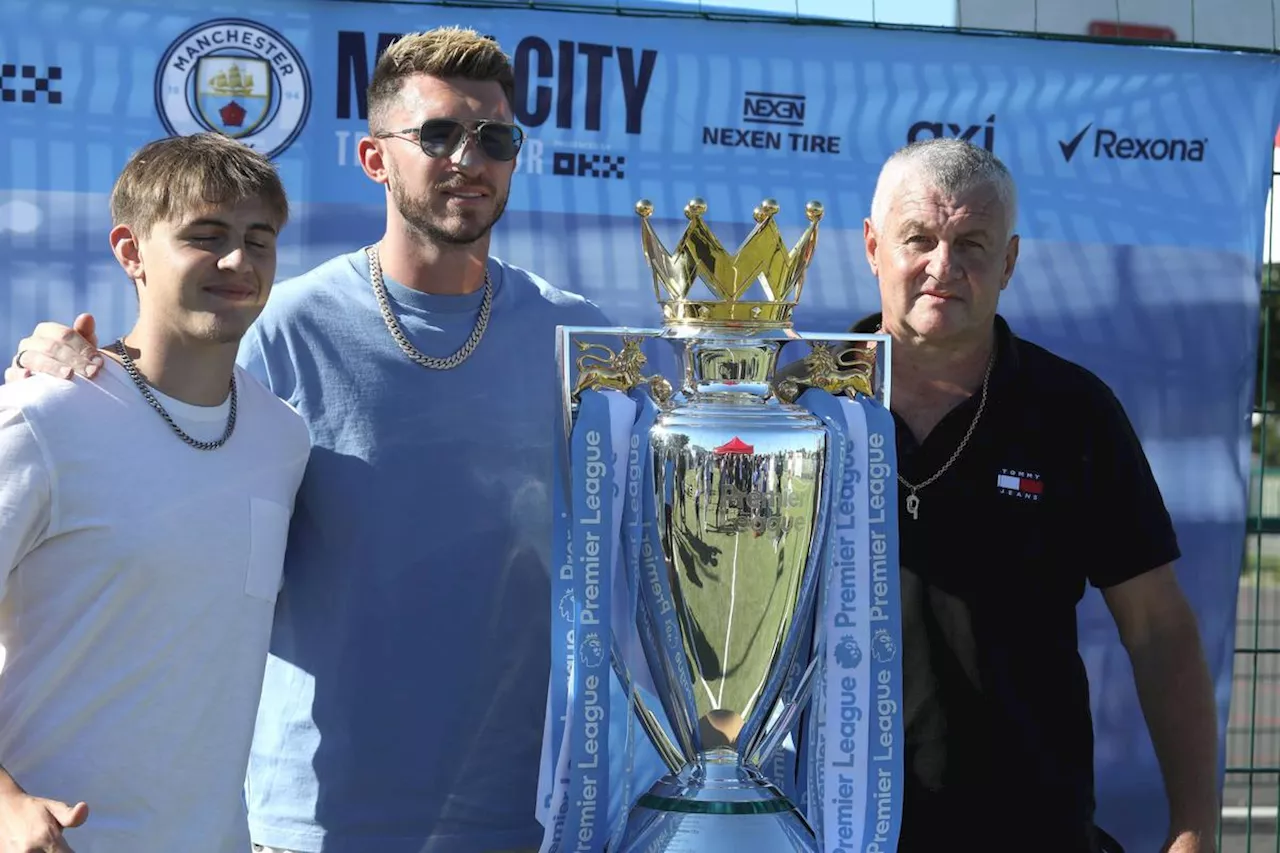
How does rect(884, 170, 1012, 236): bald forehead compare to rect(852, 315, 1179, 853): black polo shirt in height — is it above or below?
above

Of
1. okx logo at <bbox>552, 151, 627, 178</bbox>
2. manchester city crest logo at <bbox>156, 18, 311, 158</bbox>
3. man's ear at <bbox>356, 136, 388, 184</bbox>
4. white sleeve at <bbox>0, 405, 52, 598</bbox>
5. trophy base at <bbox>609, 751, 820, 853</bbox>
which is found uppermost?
manchester city crest logo at <bbox>156, 18, 311, 158</bbox>

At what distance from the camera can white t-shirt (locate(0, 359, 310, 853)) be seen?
167 centimetres

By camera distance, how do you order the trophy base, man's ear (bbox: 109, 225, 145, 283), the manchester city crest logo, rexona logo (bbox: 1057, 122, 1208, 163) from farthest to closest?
rexona logo (bbox: 1057, 122, 1208, 163) < the manchester city crest logo < man's ear (bbox: 109, 225, 145, 283) < the trophy base

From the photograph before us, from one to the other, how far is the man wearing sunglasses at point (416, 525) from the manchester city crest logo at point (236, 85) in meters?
0.68

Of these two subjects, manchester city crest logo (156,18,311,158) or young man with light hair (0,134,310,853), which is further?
manchester city crest logo (156,18,311,158)

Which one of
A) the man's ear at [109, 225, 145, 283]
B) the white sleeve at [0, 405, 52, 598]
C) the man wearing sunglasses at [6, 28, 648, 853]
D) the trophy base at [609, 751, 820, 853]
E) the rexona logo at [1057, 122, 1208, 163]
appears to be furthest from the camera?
the rexona logo at [1057, 122, 1208, 163]

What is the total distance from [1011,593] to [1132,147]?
115cm

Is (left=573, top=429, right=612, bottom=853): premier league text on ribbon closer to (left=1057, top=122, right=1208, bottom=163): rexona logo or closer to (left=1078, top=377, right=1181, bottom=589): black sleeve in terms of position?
(left=1078, top=377, right=1181, bottom=589): black sleeve

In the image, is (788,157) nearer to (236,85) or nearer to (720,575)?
(236,85)

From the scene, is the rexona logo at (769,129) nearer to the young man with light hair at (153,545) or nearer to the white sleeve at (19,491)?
the young man with light hair at (153,545)

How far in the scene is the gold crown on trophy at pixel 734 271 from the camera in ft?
5.88

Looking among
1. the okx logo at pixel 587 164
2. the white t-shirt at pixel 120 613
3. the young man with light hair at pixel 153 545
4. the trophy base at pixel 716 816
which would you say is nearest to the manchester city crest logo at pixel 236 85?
the okx logo at pixel 587 164

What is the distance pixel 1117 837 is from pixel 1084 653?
372mm

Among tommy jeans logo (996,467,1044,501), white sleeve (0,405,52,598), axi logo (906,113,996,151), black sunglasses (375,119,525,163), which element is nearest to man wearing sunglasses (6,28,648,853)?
black sunglasses (375,119,525,163)
